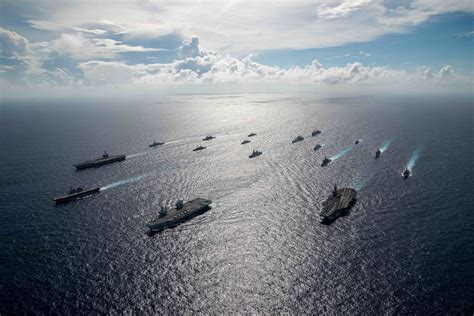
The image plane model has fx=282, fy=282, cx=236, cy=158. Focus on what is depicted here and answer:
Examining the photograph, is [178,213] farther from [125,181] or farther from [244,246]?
[125,181]

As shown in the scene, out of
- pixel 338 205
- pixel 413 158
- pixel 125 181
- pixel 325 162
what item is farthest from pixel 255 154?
pixel 413 158

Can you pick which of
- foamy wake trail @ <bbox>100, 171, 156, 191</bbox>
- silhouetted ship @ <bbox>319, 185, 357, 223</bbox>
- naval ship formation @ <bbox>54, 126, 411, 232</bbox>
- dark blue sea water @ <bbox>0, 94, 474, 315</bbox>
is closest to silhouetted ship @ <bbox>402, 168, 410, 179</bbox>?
dark blue sea water @ <bbox>0, 94, 474, 315</bbox>

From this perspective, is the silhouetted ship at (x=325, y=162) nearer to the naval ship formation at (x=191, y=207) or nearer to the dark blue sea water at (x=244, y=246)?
the dark blue sea water at (x=244, y=246)

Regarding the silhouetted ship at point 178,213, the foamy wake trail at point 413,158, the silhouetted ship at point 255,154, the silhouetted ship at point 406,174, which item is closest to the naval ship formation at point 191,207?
the silhouetted ship at point 178,213

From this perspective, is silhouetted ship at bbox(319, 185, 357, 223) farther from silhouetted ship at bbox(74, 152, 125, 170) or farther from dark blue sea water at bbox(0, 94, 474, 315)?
silhouetted ship at bbox(74, 152, 125, 170)

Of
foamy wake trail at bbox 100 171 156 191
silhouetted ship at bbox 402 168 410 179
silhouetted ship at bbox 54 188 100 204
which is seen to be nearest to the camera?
silhouetted ship at bbox 54 188 100 204
